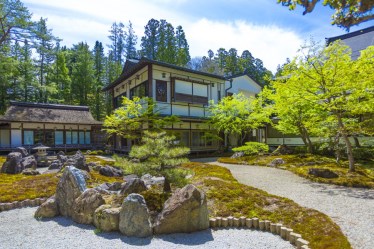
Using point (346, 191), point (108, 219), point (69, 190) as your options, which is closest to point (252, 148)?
point (346, 191)

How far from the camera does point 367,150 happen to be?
1261 cm

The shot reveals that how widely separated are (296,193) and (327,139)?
7501 millimetres

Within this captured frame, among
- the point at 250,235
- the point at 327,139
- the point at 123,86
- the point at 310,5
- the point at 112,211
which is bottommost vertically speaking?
the point at 250,235

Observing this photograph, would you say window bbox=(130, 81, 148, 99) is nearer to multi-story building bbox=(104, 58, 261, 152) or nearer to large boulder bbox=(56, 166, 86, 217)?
multi-story building bbox=(104, 58, 261, 152)

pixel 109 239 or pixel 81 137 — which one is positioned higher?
pixel 81 137

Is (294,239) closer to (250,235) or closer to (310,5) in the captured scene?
(250,235)

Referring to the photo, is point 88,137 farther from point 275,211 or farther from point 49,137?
point 275,211

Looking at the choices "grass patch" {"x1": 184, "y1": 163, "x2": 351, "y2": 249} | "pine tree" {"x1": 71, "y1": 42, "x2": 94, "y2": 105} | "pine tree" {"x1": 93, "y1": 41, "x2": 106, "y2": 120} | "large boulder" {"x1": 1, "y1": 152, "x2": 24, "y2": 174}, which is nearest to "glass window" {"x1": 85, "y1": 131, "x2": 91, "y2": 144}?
"pine tree" {"x1": 93, "y1": 41, "x2": 106, "y2": 120}

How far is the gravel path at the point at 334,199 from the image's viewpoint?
404 cm

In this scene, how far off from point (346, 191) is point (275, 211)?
313cm

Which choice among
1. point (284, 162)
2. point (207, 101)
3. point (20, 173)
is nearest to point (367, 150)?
point (284, 162)

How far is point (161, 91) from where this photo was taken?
1630cm

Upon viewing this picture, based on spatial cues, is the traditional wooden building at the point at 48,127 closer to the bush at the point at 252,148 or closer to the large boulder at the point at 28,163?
the large boulder at the point at 28,163

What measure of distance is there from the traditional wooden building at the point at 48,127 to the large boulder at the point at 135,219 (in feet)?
63.2
